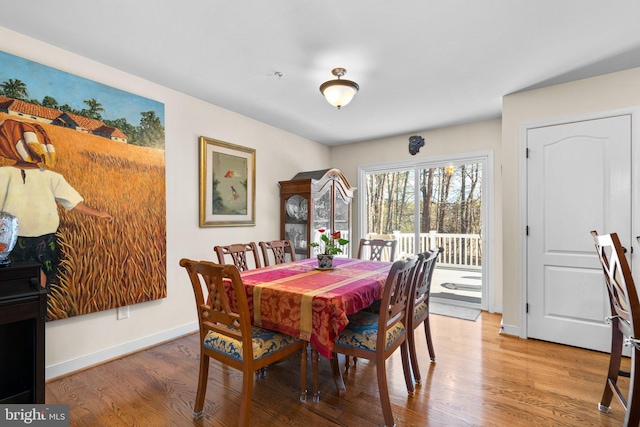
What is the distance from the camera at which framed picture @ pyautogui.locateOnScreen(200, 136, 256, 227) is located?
10.8 ft

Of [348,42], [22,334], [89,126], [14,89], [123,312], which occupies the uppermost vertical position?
[348,42]

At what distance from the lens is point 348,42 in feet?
7.13

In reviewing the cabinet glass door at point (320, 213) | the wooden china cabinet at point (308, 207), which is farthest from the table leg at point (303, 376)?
the cabinet glass door at point (320, 213)

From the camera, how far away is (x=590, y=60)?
8.10 feet

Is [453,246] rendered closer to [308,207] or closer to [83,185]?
[308,207]

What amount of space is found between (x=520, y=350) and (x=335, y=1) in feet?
10.5

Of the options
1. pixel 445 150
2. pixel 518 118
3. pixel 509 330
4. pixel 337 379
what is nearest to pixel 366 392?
pixel 337 379

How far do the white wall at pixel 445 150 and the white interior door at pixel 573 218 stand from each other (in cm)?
85

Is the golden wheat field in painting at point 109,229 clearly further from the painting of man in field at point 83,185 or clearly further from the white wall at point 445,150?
the white wall at point 445,150

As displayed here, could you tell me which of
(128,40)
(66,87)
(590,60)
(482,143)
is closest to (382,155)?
(482,143)

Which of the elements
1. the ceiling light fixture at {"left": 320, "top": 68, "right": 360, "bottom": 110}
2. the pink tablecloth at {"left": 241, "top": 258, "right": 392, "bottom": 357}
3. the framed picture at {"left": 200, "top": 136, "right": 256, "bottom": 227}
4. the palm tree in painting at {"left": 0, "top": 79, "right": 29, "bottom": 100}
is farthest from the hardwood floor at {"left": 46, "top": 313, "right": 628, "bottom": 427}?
the ceiling light fixture at {"left": 320, "top": 68, "right": 360, "bottom": 110}

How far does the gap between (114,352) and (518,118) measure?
175 inches

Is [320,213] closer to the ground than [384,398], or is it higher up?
higher up

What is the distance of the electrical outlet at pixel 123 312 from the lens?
2.63 metres
